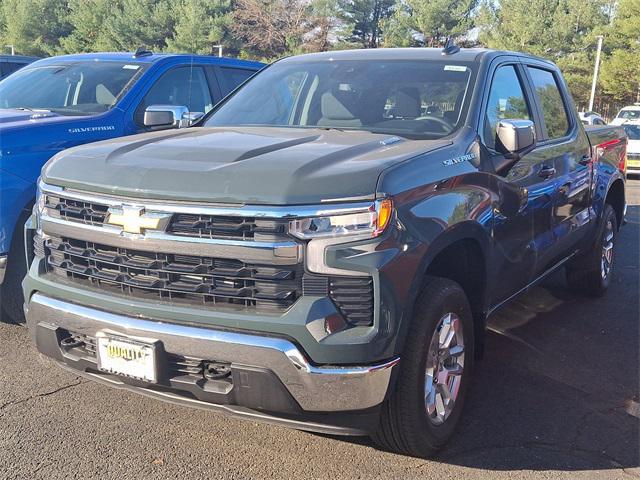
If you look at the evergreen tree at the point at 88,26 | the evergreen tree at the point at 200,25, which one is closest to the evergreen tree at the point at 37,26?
the evergreen tree at the point at 88,26

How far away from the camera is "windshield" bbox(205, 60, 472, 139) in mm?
3832

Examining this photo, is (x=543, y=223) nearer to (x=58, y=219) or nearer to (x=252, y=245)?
(x=252, y=245)

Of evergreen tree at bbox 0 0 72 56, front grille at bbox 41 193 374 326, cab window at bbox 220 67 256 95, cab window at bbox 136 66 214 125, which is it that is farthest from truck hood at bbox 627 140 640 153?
evergreen tree at bbox 0 0 72 56

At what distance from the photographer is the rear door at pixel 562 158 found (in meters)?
4.50

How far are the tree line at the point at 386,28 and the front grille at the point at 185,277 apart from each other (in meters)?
39.4

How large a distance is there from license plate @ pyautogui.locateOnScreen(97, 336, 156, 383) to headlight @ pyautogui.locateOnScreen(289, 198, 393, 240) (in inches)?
30.1

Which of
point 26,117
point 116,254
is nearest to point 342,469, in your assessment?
point 116,254

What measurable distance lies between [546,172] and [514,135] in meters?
0.78

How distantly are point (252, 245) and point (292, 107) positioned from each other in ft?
6.15

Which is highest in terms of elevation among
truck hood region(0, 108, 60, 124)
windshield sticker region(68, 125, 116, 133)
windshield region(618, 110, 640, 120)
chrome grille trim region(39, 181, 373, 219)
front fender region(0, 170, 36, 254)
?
truck hood region(0, 108, 60, 124)

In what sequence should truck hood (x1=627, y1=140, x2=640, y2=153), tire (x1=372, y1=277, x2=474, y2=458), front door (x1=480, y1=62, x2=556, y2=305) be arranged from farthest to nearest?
truck hood (x1=627, y1=140, x2=640, y2=153), front door (x1=480, y1=62, x2=556, y2=305), tire (x1=372, y1=277, x2=474, y2=458)

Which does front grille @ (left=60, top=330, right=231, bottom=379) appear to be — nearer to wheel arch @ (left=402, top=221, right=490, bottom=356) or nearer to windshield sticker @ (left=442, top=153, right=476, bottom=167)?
wheel arch @ (left=402, top=221, right=490, bottom=356)

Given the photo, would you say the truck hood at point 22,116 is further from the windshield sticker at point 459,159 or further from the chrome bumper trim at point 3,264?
the windshield sticker at point 459,159

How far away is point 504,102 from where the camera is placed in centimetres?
414
